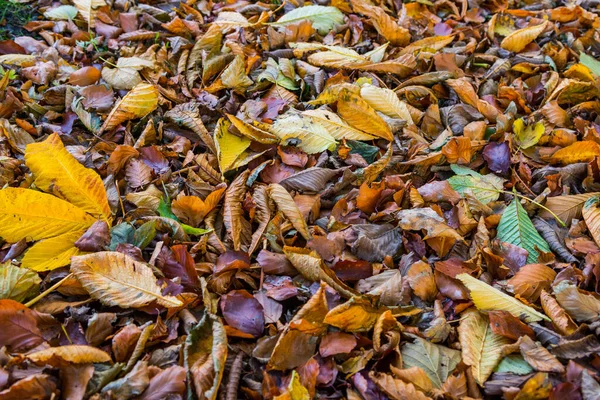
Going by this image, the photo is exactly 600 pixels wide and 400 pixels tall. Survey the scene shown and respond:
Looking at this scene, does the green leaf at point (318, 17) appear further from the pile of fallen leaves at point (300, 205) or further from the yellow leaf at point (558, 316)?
the yellow leaf at point (558, 316)

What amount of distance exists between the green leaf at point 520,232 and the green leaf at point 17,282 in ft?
4.88

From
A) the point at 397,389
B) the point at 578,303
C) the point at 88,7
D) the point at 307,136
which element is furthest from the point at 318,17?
the point at 397,389

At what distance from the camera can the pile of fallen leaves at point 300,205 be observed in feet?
4.79

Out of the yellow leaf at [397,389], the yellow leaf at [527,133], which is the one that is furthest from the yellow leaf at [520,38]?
the yellow leaf at [397,389]

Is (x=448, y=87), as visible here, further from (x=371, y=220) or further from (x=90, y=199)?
(x=90, y=199)

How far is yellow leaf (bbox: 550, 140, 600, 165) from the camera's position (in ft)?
6.52

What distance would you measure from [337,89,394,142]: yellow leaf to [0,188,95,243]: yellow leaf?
1.08 metres

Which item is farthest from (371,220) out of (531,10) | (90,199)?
(531,10)

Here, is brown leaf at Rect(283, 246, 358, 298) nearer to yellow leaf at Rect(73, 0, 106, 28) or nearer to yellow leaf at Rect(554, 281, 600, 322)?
yellow leaf at Rect(554, 281, 600, 322)

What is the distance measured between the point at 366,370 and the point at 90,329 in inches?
30.5

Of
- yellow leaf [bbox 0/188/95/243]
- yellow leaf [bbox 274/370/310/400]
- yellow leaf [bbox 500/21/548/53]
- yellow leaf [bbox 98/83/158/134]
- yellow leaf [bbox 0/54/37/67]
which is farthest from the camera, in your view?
yellow leaf [bbox 500/21/548/53]

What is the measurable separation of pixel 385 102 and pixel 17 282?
58.4 inches

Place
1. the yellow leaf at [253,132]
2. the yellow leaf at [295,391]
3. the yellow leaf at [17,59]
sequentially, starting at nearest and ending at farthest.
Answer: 1. the yellow leaf at [295,391]
2. the yellow leaf at [253,132]
3. the yellow leaf at [17,59]

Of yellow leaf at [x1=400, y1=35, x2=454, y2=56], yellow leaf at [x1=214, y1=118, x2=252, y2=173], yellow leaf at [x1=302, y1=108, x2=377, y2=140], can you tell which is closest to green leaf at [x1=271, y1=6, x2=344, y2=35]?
yellow leaf at [x1=400, y1=35, x2=454, y2=56]
